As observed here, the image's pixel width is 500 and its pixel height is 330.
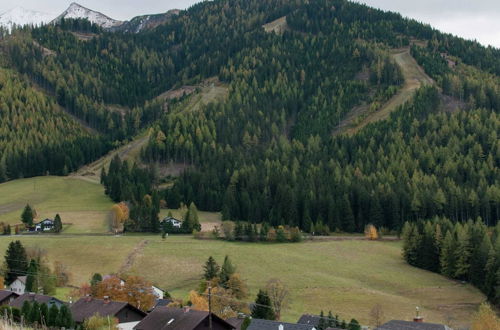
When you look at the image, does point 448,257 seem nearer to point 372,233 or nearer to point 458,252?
point 458,252

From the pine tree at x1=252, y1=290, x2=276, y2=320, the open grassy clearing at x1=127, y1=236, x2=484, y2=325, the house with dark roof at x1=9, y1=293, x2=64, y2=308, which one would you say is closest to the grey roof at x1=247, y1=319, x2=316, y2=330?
the pine tree at x1=252, y1=290, x2=276, y2=320

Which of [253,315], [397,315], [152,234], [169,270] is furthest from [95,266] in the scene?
[397,315]

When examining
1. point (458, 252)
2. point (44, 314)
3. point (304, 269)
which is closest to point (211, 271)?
point (304, 269)

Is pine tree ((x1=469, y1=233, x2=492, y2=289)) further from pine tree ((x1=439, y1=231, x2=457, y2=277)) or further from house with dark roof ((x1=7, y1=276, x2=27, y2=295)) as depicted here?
house with dark roof ((x1=7, y1=276, x2=27, y2=295))

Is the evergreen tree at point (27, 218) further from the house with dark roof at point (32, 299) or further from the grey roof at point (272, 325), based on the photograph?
Answer: the grey roof at point (272, 325)

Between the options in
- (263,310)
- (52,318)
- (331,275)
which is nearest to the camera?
(52,318)
